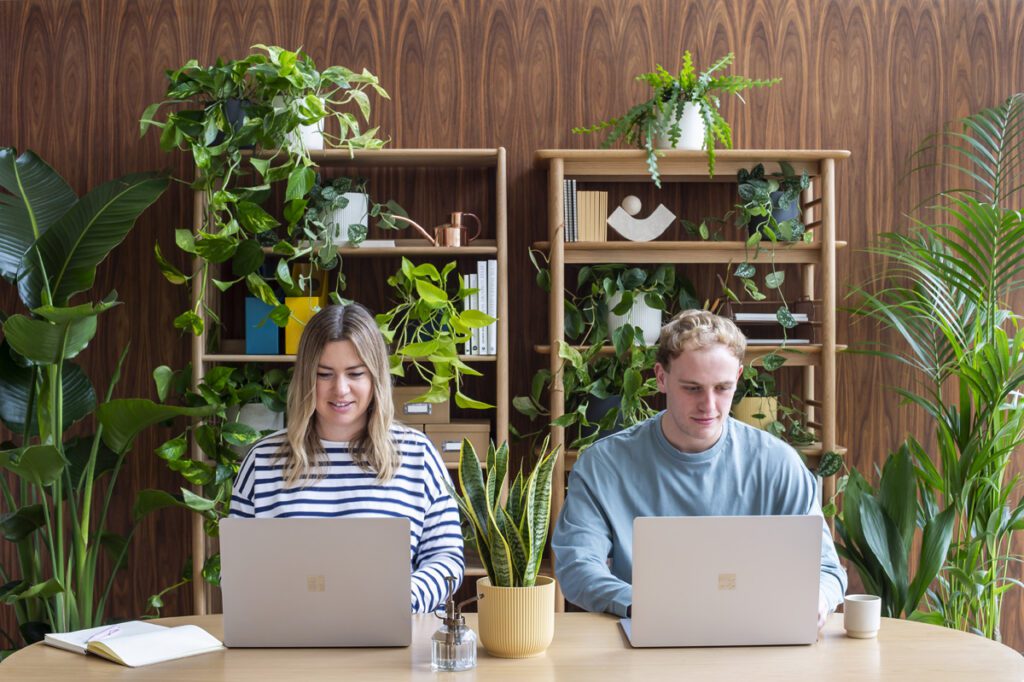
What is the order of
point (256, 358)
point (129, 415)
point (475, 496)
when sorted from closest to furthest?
point (475, 496) < point (129, 415) < point (256, 358)

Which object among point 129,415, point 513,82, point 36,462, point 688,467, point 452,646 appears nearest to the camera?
point 452,646

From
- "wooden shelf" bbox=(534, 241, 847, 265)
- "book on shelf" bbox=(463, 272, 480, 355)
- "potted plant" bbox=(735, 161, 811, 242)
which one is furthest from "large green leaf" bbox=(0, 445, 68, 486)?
"potted plant" bbox=(735, 161, 811, 242)

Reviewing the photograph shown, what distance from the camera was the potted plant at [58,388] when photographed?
303 cm

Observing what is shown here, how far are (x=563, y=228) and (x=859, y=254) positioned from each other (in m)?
A: 1.20

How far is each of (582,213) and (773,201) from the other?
0.66m

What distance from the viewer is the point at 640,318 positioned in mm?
3500

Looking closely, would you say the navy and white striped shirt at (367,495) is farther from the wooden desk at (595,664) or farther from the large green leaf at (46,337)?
the large green leaf at (46,337)

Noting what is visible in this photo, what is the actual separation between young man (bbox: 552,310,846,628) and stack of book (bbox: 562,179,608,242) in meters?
1.18

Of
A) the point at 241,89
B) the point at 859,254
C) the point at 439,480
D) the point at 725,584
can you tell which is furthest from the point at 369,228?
the point at 725,584

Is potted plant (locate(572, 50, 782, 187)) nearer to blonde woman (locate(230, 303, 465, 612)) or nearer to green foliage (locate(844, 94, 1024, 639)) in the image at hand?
green foliage (locate(844, 94, 1024, 639))

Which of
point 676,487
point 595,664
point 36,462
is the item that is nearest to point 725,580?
point 595,664

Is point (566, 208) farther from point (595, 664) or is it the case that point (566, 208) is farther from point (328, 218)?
point (595, 664)

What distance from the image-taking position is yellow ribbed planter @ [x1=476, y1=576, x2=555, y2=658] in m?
1.71

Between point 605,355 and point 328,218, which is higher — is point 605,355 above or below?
below
